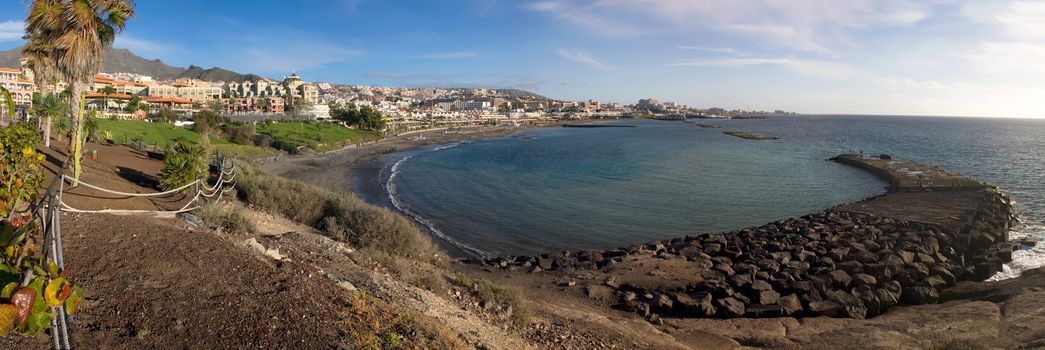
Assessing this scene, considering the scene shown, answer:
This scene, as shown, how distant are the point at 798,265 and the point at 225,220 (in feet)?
48.9

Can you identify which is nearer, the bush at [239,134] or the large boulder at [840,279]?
the large boulder at [840,279]

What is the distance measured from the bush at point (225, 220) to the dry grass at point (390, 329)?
4.40 m

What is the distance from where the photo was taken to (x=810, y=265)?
1612cm

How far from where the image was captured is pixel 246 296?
6.72 m

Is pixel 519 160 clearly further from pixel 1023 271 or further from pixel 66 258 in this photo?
pixel 66 258

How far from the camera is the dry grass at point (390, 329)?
626 centimetres

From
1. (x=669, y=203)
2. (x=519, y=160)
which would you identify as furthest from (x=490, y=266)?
(x=519, y=160)

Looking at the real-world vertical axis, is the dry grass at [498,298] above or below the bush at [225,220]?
below

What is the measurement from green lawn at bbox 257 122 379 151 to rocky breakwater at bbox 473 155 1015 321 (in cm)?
4127

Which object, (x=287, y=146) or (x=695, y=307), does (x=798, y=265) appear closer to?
(x=695, y=307)

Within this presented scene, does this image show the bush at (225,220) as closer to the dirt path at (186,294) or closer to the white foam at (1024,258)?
the dirt path at (186,294)

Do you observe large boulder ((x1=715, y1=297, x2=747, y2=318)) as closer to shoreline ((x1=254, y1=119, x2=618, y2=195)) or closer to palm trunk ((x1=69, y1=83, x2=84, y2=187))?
palm trunk ((x1=69, y1=83, x2=84, y2=187))

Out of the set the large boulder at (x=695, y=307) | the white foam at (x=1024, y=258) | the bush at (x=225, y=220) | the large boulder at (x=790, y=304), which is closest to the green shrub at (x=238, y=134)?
the bush at (x=225, y=220)

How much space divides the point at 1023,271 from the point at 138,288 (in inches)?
847
